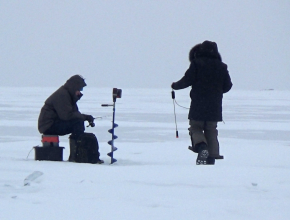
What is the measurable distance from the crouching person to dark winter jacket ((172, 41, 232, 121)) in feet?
3.56

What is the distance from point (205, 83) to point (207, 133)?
1.83 feet

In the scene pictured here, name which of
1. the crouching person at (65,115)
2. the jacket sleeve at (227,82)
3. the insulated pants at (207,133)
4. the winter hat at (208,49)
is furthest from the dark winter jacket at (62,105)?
the jacket sleeve at (227,82)

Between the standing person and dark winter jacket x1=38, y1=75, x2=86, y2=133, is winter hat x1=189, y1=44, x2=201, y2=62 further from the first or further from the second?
dark winter jacket x1=38, y1=75, x2=86, y2=133

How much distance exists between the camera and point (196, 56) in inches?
234

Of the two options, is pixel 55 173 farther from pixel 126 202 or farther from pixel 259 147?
pixel 259 147

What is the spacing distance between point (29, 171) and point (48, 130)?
1.60 m

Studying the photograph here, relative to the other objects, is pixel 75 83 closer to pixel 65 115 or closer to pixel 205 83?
pixel 65 115

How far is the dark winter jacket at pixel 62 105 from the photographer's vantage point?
5922mm

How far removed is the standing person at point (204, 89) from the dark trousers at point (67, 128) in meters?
1.13

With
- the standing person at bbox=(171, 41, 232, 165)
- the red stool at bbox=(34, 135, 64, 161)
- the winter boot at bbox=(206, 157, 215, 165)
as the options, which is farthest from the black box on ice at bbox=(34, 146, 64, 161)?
the winter boot at bbox=(206, 157, 215, 165)

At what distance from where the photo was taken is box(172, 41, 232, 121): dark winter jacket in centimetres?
582

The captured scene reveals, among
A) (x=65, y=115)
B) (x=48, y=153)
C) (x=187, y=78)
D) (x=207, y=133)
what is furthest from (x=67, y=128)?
(x=207, y=133)

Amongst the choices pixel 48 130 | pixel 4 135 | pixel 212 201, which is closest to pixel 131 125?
pixel 4 135

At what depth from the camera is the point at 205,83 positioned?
5828 mm
